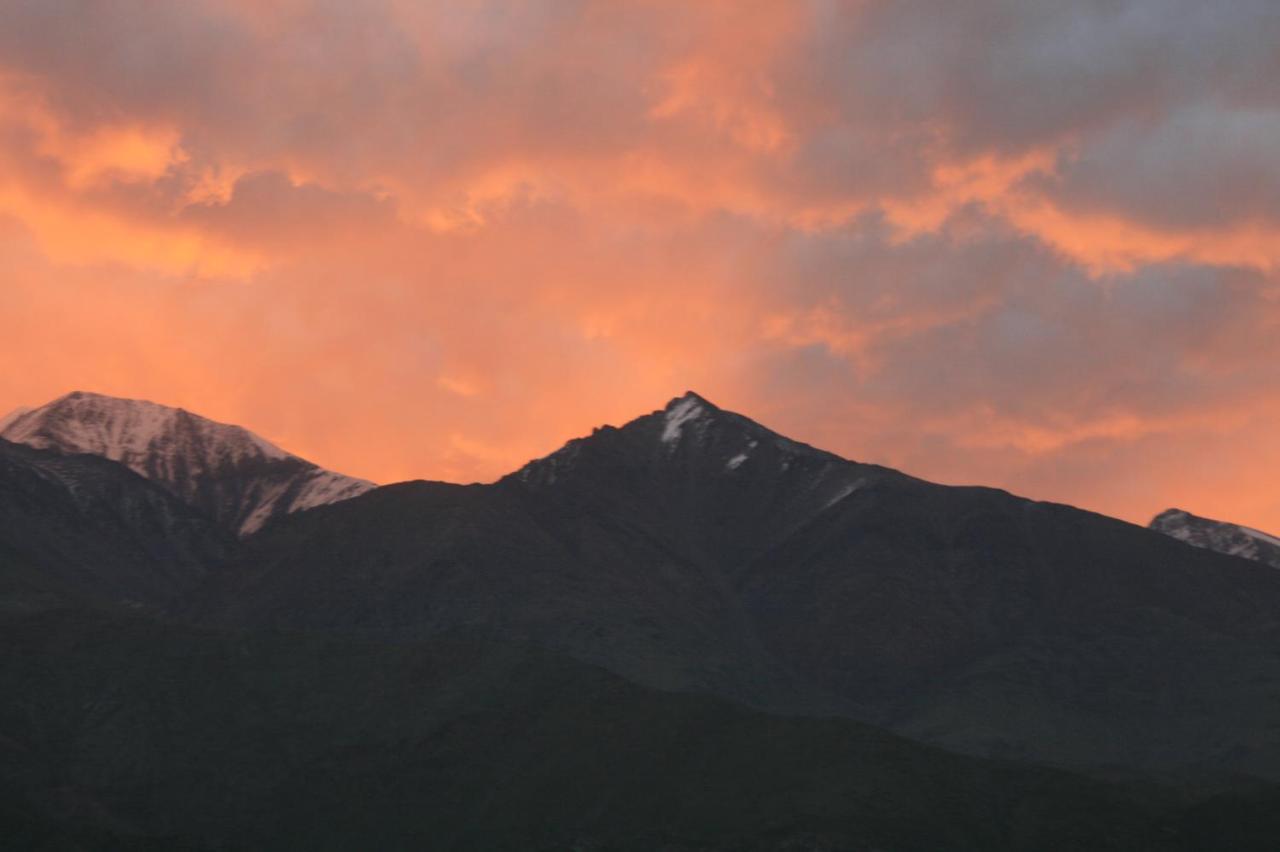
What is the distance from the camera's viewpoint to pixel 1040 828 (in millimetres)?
198125

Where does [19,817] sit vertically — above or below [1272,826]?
below

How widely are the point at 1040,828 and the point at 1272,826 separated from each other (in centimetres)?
2493

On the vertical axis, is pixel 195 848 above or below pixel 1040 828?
below

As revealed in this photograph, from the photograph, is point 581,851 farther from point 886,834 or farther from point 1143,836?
point 1143,836

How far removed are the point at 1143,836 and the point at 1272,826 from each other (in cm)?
1486

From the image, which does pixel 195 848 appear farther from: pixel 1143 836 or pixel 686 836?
pixel 1143 836

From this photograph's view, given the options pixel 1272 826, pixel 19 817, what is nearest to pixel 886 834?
pixel 1272 826

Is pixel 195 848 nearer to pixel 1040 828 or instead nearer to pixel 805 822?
pixel 805 822

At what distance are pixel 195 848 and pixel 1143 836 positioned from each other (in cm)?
10105

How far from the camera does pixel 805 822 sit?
194 meters

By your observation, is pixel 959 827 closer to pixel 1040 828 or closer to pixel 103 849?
pixel 1040 828

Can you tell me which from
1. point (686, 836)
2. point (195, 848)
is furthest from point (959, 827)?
point (195, 848)

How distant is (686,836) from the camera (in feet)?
643

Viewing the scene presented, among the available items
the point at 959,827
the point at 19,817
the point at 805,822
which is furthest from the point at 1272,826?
the point at 19,817
